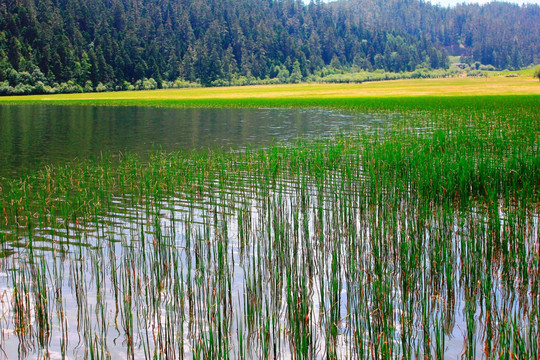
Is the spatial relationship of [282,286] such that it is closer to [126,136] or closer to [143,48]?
[126,136]

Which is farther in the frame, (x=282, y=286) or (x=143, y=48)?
(x=143, y=48)

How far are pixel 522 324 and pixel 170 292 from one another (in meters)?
4.27

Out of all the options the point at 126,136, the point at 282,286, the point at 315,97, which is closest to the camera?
the point at 282,286

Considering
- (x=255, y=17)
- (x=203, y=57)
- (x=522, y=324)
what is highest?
(x=255, y=17)

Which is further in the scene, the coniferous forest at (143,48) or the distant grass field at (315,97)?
the coniferous forest at (143,48)

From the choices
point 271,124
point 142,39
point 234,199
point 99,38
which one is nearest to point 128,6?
point 142,39

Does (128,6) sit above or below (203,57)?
above

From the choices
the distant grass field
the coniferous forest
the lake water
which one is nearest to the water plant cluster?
the lake water

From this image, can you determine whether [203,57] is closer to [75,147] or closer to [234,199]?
[75,147]

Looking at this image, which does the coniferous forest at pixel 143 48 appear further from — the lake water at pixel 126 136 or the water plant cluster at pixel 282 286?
the water plant cluster at pixel 282 286

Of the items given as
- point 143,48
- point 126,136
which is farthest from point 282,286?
point 143,48

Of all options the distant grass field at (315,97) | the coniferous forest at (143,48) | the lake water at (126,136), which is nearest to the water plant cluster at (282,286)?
the lake water at (126,136)

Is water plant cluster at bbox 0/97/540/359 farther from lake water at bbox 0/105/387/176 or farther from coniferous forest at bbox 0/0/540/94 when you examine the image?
coniferous forest at bbox 0/0/540/94

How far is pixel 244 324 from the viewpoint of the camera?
5969 millimetres
